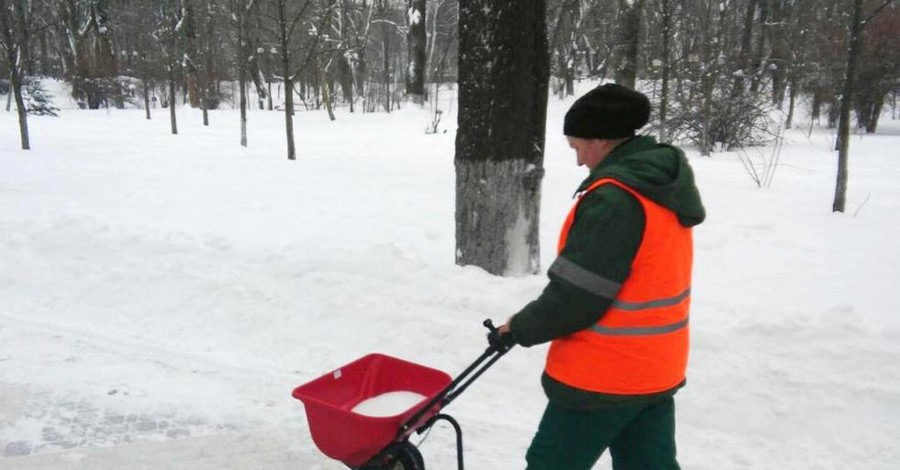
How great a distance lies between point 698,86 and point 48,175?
14.1 m

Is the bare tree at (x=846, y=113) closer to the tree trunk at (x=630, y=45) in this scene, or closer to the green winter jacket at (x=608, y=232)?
the tree trunk at (x=630, y=45)

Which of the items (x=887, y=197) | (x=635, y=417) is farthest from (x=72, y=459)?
(x=887, y=197)

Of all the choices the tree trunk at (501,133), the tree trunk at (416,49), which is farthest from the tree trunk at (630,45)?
the tree trunk at (416,49)

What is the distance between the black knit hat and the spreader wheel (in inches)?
52.9

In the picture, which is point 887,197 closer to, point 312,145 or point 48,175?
point 48,175

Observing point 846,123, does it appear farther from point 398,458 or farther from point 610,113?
point 398,458

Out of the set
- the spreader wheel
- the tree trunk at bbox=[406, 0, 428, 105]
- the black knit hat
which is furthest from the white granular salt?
the tree trunk at bbox=[406, 0, 428, 105]

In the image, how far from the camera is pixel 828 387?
3891mm

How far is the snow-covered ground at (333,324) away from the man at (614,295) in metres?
1.27

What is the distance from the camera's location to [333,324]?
484 centimetres

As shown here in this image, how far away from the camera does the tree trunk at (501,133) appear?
197 inches

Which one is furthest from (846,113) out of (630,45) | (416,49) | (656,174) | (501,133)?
(416,49)

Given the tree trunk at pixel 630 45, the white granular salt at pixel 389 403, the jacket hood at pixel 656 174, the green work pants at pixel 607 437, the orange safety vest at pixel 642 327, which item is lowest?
the white granular salt at pixel 389 403

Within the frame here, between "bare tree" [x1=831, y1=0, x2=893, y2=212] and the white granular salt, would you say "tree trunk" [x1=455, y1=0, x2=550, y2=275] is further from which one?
"bare tree" [x1=831, y1=0, x2=893, y2=212]
